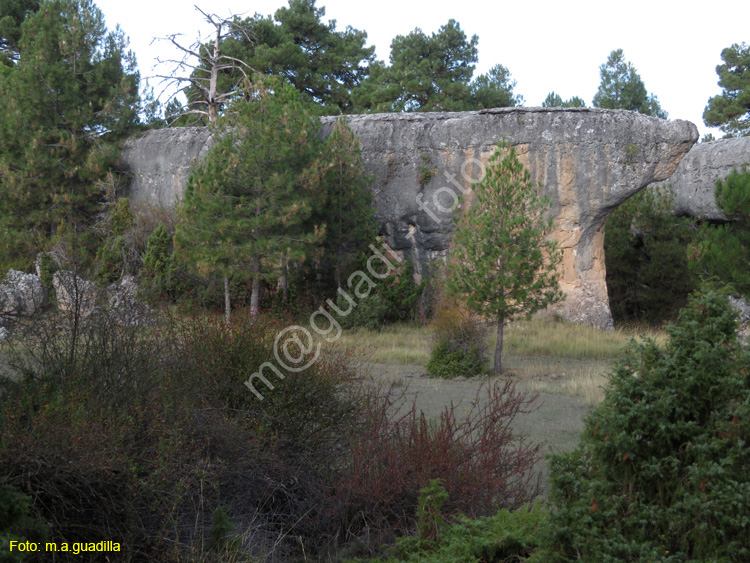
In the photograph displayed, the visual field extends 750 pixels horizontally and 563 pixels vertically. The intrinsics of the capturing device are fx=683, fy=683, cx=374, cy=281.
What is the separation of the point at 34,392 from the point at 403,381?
624cm

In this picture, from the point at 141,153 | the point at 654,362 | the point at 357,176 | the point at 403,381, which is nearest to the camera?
the point at 654,362

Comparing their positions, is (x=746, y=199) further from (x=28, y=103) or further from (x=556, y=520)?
(x=28, y=103)

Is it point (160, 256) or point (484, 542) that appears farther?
point (160, 256)

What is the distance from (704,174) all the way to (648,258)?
2.48 meters

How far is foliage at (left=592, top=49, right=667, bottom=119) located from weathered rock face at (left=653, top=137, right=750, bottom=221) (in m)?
11.6

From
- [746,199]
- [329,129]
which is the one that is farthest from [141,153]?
[746,199]

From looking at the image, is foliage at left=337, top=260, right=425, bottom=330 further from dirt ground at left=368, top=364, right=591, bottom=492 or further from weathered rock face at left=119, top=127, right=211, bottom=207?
weathered rock face at left=119, top=127, right=211, bottom=207

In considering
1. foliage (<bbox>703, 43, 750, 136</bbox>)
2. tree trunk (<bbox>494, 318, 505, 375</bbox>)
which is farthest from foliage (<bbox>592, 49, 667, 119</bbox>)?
tree trunk (<bbox>494, 318, 505, 375</bbox>)

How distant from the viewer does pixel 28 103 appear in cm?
1777

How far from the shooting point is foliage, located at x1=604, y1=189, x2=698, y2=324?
16.8 metres

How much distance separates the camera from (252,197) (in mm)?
14367

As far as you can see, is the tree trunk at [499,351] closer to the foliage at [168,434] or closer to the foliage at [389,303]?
the foliage at [389,303]

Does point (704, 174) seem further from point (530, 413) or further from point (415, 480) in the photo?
point (415, 480)

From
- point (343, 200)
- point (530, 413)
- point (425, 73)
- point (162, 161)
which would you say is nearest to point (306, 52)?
point (425, 73)
